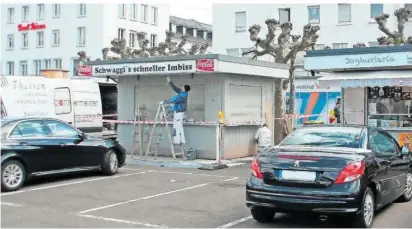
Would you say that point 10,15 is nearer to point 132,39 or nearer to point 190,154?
point 132,39

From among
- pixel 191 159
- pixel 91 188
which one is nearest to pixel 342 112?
pixel 191 159

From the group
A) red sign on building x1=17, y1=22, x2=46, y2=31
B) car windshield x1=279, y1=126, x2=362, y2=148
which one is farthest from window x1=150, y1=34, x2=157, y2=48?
car windshield x1=279, y1=126, x2=362, y2=148

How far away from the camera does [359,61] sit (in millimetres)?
15570

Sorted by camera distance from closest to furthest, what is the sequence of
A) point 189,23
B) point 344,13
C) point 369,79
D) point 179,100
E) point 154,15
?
point 369,79, point 179,100, point 344,13, point 154,15, point 189,23

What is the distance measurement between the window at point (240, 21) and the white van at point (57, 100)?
32.1 metres

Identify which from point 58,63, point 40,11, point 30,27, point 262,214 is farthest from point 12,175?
point 30,27

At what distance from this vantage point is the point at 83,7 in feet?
185

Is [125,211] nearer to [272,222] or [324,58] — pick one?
[272,222]

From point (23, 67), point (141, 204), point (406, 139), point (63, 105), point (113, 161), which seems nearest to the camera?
point (141, 204)

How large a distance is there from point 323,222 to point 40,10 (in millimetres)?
58018

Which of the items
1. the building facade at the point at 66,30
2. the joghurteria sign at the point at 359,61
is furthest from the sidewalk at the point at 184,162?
the building facade at the point at 66,30

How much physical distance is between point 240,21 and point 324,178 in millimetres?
44928

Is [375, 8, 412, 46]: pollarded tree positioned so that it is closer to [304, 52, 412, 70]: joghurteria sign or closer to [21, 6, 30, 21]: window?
[304, 52, 412, 70]: joghurteria sign

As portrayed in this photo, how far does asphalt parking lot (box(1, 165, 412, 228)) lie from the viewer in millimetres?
7638
